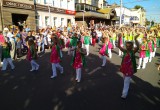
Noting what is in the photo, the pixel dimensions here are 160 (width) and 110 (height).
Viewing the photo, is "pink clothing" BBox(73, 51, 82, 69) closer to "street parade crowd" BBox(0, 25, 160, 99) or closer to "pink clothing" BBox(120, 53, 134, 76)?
"street parade crowd" BBox(0, 25, 160, 99)

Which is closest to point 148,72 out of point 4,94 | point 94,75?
point 94,75

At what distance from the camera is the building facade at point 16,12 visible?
2091cm

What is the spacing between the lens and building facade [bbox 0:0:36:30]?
2091 centimetres

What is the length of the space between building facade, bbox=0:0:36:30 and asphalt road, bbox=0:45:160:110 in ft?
39.6

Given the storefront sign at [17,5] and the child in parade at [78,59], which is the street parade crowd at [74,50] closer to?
the child in parade at [78,59]

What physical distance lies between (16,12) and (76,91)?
17.6 metres

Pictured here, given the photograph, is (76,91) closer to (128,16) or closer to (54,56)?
(54,56)

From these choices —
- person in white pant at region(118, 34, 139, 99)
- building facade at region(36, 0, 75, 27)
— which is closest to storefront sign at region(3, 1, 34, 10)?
building facade at region(36, 0, 75, 27)

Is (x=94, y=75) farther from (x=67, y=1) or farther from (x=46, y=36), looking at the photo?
(x=67, y=1)

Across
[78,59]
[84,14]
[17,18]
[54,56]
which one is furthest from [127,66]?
[84,14]

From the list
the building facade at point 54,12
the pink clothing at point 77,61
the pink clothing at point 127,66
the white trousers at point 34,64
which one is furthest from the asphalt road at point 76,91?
the building facade at point 54,12

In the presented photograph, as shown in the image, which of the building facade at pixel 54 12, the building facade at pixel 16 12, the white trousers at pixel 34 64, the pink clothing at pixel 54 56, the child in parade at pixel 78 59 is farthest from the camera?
the building facade at pixel 54 12

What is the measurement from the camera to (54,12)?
104 feet

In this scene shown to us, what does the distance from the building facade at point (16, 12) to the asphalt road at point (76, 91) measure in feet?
39.6
